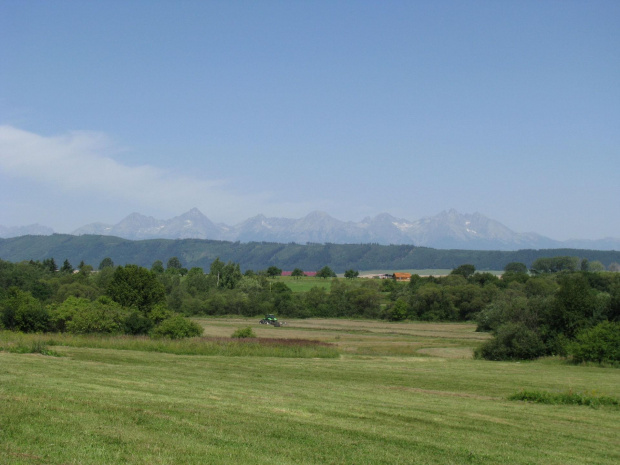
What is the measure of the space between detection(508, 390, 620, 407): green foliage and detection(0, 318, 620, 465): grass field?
0.77 metres

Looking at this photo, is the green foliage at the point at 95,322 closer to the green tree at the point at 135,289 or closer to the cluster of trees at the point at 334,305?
the cluster of trees at the point at 334,305

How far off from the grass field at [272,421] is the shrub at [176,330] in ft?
97.3

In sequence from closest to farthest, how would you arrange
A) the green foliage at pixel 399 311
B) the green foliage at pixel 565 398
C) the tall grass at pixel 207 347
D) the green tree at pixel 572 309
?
the green foliage at pixel 565 398, the tall grass at pixel 207 347, the green tree at pixel 572 309, the green foliage at pixel 399 311

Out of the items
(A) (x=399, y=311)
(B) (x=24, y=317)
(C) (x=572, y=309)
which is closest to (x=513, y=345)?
(C) (x=572, y=309)

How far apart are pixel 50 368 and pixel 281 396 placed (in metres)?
10.9

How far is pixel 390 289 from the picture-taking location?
517ft

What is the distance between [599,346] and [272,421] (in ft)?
130

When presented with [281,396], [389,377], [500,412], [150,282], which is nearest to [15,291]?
[150,282]

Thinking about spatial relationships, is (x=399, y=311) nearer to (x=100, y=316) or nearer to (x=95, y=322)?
(x=100, y=316)

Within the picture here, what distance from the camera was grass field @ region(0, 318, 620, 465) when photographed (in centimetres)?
1084

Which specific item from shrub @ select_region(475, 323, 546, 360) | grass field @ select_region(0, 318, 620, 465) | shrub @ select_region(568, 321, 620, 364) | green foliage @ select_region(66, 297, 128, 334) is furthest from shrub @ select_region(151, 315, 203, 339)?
shrub @ select_region(568, 321, 620, 364)

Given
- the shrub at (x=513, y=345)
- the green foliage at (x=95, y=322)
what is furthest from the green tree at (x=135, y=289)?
the shrub at (x=513, y=345)

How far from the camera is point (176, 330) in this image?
186 ft

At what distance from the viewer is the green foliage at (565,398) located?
22719 millimetres
